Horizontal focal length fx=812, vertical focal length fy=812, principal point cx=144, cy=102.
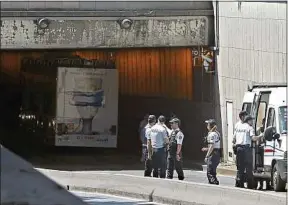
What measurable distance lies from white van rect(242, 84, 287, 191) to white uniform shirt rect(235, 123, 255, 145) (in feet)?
1.54

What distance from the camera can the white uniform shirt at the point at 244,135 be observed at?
17.2m

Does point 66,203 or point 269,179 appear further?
point 269,179

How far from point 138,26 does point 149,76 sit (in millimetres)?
6990

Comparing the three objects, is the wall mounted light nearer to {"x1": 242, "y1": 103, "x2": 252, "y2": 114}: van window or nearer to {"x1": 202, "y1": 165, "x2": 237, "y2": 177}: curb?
{"x1": 202, "y1": 165, "x2": 237, "y2": 177}: curb

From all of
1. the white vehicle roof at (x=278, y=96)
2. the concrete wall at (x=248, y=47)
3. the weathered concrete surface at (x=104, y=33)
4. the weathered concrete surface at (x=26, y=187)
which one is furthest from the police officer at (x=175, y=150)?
the weathered concrete surface at (x=26, y=187)

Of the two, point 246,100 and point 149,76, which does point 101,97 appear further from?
point 246,100

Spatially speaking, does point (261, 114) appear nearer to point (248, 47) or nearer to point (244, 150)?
point (244, 150)

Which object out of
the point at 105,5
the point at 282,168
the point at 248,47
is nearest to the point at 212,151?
the point at 282,168

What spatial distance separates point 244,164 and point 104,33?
11.7 metres

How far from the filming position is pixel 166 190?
16.4 m

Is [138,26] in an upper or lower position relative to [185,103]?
upper

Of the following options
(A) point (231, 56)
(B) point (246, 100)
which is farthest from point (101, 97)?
(B) point (246, 100)

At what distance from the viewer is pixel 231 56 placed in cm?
2762

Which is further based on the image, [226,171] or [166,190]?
[226,171]
